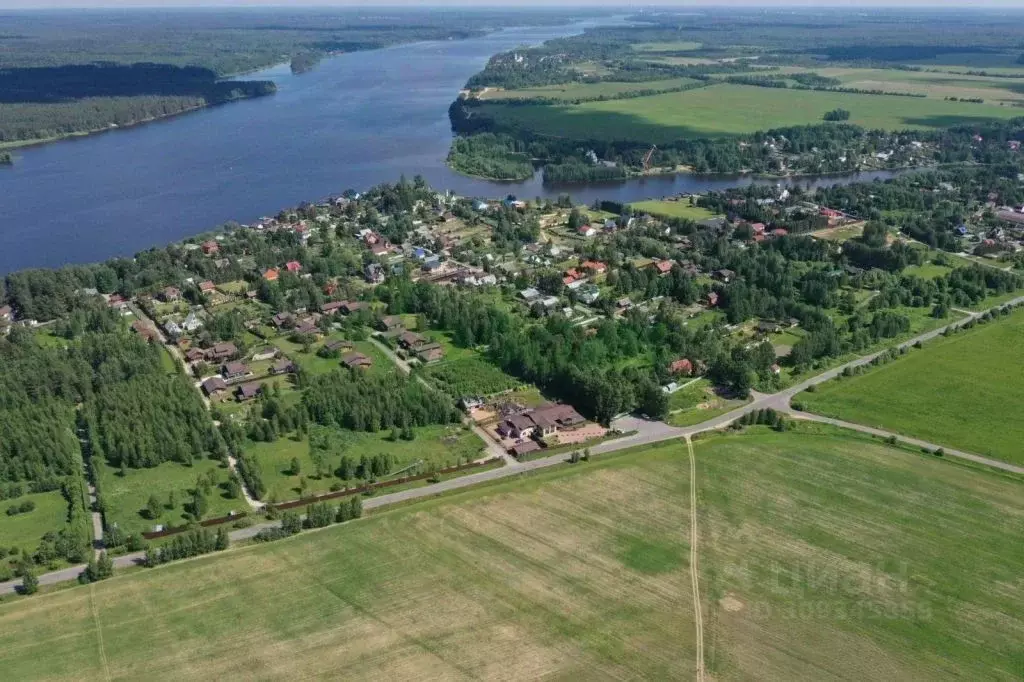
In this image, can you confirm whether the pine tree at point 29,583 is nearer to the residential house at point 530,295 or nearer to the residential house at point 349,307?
the residential house at point 349,307

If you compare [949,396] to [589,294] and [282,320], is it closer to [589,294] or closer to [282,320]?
[589,294]

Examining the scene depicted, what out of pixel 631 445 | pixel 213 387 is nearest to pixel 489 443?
pixel 631 445

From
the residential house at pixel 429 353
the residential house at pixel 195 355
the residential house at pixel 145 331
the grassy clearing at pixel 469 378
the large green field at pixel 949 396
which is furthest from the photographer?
the residential house at pixel 145 331

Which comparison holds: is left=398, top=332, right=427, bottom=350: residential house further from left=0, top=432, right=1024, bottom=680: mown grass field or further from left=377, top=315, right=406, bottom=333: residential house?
left=0, top=432, right=1024, bottom=680: mown grass field

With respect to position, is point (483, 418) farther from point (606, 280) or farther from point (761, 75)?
point (761, 75)

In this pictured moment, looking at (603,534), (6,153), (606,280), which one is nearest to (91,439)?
(603,534)

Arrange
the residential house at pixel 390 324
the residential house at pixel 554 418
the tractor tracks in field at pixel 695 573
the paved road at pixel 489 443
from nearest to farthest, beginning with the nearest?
the tractor tracks in field at pixel 695 573
the paved road at pixel 489 443
the residential house at pixel 554 418
the residential house at pixel 390 324

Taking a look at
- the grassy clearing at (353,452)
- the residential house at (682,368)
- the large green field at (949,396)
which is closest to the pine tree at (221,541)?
the grassy clearing at (353,452)
